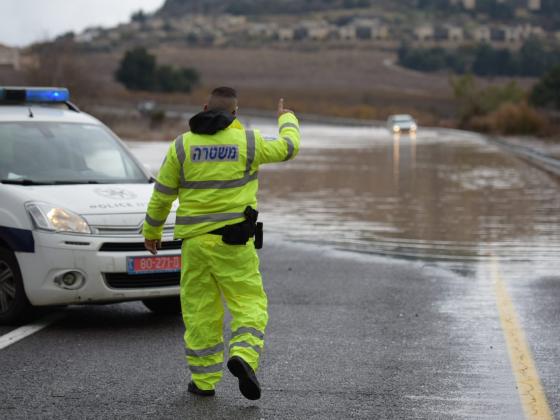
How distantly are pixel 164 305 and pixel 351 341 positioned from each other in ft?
5.95

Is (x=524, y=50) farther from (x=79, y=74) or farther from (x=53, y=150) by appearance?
(x=53, y=150)

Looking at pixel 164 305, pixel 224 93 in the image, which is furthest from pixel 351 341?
pixel 224 93

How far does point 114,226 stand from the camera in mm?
8688

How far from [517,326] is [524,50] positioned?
611ft

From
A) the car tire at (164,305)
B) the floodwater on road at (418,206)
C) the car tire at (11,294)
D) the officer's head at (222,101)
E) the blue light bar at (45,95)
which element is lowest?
the floodwater on road at (418,206)

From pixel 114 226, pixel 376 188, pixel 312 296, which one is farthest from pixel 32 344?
pixel 376 188

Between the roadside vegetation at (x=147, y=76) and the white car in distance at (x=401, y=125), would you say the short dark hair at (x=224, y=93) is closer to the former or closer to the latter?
the white car in distance at (x=401, y=125)

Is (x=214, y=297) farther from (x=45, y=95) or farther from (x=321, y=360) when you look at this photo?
(x=45, y=95)

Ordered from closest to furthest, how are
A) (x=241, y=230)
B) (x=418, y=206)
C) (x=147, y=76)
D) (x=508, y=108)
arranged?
(x=241, y=230) < (x=418, y=206) < (x=508, y=108) < (x=147, y=76)

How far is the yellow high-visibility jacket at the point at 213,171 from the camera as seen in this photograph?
6.59 meters

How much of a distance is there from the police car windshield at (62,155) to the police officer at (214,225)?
3147mm

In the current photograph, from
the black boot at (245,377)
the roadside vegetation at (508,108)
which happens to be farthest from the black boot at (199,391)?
the roadside vegetation at (508,108)

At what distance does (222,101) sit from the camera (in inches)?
261

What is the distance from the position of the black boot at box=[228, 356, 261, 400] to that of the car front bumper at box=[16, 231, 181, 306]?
2.54m
